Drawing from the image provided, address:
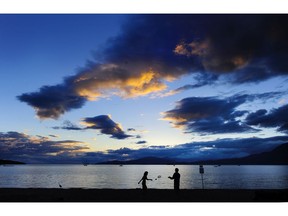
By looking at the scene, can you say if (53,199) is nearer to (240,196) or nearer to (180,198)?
(180,198)

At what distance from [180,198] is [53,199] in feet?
24.2

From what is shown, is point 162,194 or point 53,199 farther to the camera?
point 162,194

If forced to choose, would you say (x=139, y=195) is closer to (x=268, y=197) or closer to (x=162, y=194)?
(x=162, y=194)

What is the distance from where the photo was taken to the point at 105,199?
20422mm

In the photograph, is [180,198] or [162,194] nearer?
[180,198]
